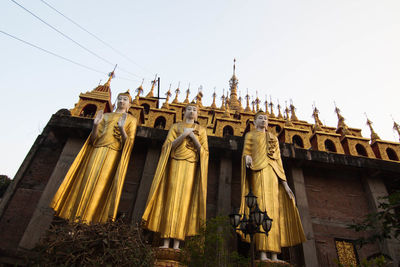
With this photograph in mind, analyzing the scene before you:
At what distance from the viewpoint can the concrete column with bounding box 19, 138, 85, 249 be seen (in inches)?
321

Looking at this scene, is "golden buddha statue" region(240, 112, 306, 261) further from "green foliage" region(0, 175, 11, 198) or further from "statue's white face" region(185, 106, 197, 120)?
"green foliage" region(0, 175, 11, 198)

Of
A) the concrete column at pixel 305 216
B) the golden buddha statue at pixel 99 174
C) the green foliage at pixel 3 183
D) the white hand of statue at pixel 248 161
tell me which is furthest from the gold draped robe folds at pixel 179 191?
the green foliage at pixel 3 183

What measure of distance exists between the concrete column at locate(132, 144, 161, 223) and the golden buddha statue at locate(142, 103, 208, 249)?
4.64ft

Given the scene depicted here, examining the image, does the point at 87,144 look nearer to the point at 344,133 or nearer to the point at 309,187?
the point at 309,187

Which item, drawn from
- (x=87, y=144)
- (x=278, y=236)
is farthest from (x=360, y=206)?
(x=87, y=144)

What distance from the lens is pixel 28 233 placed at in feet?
27.0

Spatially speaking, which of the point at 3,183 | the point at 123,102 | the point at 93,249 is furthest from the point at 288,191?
the point at 3,183

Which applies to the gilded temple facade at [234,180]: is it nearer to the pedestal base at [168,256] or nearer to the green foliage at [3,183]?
the pedestal base at [168,256]

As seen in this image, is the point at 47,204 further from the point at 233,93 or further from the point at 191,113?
the point at 233,93

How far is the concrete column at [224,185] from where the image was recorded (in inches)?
353

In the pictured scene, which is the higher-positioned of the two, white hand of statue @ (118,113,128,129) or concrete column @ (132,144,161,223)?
white hand of statue @ (118,113,128,129)

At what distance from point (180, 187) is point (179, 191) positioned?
115mm

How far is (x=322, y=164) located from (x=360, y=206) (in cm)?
186

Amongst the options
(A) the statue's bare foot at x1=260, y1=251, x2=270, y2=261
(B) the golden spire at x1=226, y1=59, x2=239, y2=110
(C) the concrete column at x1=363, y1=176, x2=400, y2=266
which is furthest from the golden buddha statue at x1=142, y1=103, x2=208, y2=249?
(B) the golden spire at x1=226, y1=59, x2=239, y2=110
